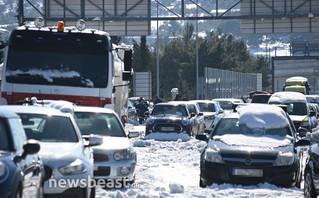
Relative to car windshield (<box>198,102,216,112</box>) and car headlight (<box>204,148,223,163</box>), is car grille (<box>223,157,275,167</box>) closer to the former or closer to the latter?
car headlight (<box>204,148,223,163</box>)

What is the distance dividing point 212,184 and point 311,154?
2105 millimetres

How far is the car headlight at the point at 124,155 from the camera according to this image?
1281 centimetres

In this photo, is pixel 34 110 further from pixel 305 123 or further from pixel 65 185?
pixel 305 123

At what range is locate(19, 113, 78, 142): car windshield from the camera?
34.7 feet

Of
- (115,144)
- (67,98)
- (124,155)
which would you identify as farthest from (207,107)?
(124,155)

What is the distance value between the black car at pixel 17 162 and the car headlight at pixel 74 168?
82cm

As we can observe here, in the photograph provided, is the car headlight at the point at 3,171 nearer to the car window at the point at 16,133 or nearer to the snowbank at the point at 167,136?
the car window at the point at 16,133

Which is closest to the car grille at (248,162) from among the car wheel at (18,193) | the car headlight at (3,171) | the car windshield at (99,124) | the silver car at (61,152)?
the car windshield at (99,124)

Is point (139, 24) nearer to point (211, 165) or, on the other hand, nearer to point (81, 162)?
point (211, 165)

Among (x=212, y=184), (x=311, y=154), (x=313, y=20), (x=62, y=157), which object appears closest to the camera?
(x=62, y=157)

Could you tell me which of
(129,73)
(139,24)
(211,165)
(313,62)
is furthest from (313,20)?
(313,62)

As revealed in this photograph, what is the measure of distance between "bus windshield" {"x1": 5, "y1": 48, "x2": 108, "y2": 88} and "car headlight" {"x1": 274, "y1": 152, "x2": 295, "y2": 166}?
241 inches

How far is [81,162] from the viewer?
9688 millimetres

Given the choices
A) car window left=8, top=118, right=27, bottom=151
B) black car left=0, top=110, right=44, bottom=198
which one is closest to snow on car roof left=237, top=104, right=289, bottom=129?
black car left=0, top=110, right=44, bottom=198
